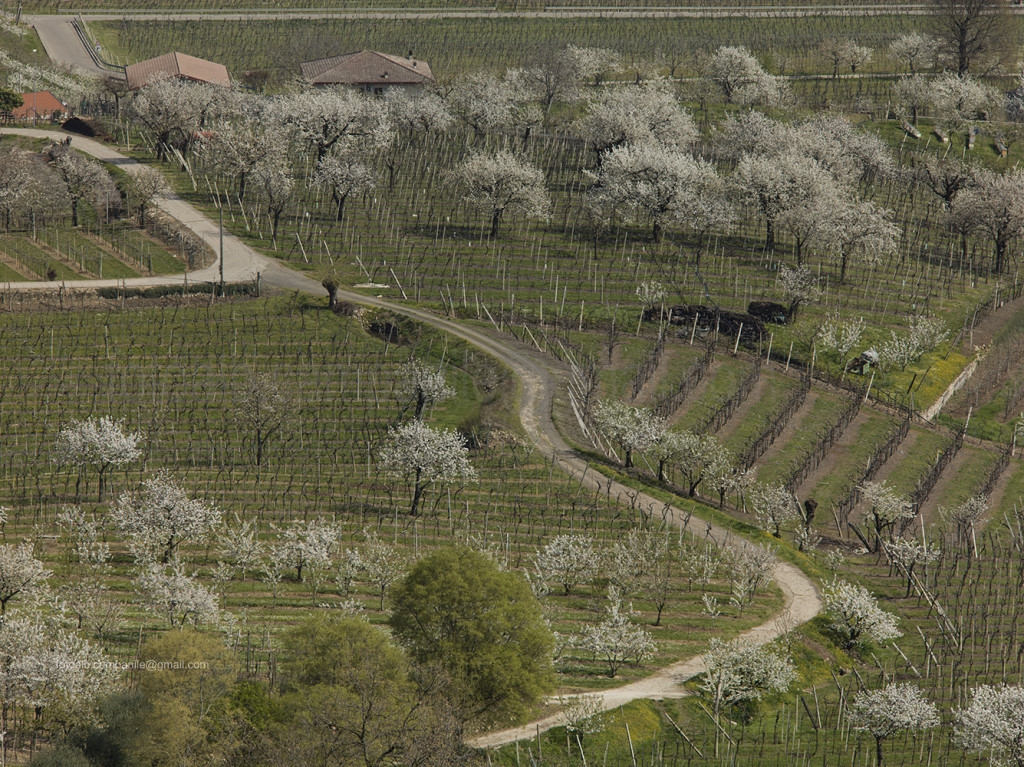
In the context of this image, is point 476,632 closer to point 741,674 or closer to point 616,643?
point 616,643

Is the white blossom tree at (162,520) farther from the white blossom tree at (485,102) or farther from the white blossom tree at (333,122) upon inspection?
the white blossom tree at (485,102)

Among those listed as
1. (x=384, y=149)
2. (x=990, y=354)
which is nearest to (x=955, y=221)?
(x=990, y=354)

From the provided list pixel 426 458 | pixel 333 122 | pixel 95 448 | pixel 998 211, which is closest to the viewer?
pixel 95 448

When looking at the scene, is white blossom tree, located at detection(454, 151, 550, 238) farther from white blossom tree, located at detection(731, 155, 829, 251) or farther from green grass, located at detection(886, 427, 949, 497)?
green grass, located at detection(886, 427, 949, 497)

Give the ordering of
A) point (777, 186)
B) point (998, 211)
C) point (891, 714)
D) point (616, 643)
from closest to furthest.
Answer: point (891, 714) < point (616, 643) < point (777, 186) < point (998, 211)

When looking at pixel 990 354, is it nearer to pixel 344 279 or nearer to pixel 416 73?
pixel 344 279

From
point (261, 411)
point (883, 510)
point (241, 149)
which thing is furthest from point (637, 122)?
point (883, 510)

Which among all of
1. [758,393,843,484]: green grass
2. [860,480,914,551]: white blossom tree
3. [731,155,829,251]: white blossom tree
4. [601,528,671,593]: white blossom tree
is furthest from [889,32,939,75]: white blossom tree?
[601,528,671,593]: white blossom tree
